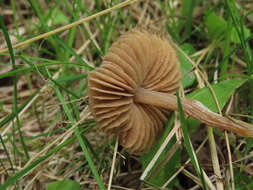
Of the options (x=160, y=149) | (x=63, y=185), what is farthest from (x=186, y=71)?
(x=63, y=185)

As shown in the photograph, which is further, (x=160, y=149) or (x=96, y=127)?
(x=96, y=127)

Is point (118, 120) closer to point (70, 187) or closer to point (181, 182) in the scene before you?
point (70, 187)

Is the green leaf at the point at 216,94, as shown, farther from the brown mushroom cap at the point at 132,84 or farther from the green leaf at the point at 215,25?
the green leaf at the point at 215,25

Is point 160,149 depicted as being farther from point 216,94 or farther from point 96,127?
point 96,127

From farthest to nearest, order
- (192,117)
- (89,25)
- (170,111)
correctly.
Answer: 1. (89,25)
2. (170,111)
3. (192,117)

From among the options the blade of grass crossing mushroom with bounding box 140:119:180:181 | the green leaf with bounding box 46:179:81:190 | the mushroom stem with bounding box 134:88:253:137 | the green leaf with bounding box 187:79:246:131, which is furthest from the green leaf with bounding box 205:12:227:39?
→ the green leaf with bounding box 46:179:81:190

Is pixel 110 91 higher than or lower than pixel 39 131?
higher

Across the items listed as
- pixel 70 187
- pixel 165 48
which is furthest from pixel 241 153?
pixel 70 187
